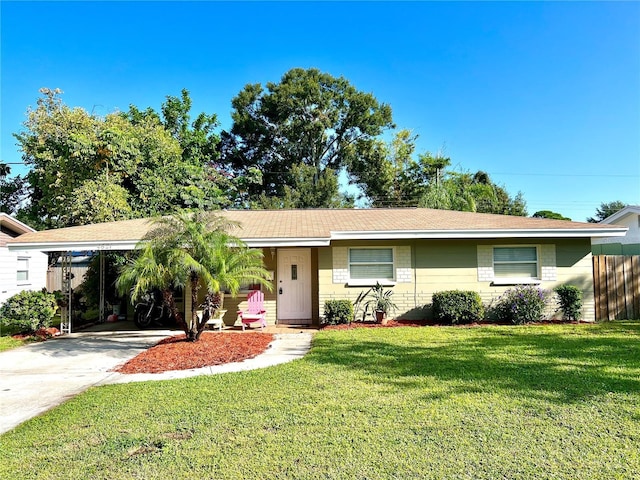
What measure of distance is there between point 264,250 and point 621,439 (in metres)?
9.42

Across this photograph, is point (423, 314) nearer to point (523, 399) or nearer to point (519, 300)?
point (519, 300)

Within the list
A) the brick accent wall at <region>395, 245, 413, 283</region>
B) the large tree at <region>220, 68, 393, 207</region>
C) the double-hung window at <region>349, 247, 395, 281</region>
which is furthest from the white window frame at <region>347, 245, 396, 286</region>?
the large tree at <region>220, 68, 393, 207</region>

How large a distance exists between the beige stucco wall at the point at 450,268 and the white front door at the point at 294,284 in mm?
919

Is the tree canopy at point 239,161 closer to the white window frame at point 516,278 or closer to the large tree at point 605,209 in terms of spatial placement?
the white window frame at point 516,278

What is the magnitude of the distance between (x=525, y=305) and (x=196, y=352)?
8735 mm

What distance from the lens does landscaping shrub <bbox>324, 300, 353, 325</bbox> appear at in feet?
35.2

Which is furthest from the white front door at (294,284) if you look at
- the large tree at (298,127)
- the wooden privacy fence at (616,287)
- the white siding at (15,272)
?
the large tree at (298,127)

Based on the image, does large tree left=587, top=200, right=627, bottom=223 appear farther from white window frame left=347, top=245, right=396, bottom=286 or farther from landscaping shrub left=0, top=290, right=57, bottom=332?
landscaping shrub left=0, top=290, right=57, bottom=332

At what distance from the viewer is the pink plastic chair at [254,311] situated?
1062cm

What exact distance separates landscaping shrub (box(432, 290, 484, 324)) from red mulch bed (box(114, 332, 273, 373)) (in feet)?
15.7

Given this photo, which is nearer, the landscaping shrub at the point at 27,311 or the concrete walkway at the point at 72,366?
the concrete walkway at the point at 72,366

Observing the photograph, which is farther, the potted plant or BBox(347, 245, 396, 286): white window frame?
BBox(347, 245, 396, 286): white window frame

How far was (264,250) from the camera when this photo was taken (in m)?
11.7

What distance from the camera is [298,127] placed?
30.3 meters
